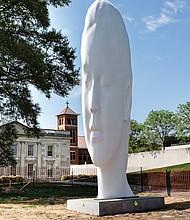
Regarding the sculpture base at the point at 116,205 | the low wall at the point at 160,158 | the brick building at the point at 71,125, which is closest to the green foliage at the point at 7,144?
the sculpture base at the point at 116,205

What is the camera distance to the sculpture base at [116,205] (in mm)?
7906

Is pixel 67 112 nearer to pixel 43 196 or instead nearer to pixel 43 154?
pixel 43 154

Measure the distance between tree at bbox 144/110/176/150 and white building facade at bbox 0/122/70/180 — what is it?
12843mm

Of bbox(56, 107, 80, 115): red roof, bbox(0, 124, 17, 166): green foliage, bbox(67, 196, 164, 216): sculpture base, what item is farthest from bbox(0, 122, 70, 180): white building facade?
bbox(67, 196, 164, 216): sculpture base

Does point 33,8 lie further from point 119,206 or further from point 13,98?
point 119,206

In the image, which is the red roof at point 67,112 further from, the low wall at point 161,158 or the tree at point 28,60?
the tree at point 28,60

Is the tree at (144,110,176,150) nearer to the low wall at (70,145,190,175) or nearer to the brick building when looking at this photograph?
the low wall at (70,145,190,175)

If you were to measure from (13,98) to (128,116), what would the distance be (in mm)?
9739

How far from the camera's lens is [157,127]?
5125 cm

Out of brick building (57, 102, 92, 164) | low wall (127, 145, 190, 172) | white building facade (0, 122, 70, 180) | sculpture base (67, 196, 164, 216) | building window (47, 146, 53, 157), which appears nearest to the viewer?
sculpture base (67, 196, 164, 216)

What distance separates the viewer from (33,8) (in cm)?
1784

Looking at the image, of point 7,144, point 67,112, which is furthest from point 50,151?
point 7,144

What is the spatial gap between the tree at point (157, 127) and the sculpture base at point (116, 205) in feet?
140

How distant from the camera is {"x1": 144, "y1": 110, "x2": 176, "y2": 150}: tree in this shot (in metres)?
50.7
